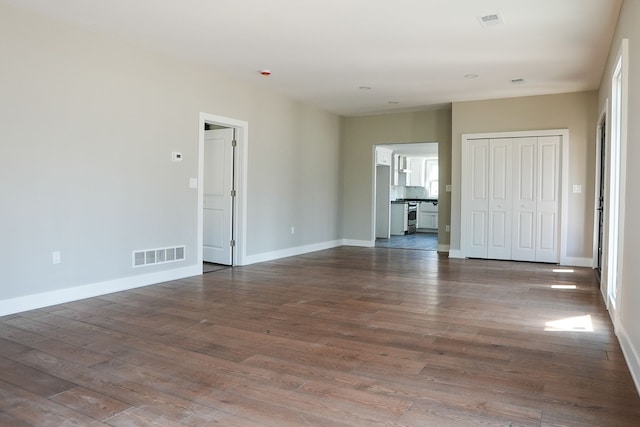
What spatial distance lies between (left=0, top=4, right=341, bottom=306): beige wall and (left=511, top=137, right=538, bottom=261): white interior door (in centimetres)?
430

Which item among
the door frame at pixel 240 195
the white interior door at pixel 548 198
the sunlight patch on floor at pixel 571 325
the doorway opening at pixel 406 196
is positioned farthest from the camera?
the doorway opening at pixel 406 196

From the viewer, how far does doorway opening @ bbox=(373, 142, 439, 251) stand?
10.5 meters

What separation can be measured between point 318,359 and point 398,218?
9416 millimetres

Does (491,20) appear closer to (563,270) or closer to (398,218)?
(563,270)

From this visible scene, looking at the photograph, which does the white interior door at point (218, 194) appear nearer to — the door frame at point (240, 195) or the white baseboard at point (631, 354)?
the door frame at point (240, 195)

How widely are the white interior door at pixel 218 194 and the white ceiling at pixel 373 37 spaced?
109 centimetres

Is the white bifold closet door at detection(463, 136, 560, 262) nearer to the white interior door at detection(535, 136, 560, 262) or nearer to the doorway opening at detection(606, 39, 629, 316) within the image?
the white interior door at detection(535, 136, 560, 262)

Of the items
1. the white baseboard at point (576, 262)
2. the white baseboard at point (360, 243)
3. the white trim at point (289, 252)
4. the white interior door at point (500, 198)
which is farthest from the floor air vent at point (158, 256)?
the white baseboard at point (576, 262)

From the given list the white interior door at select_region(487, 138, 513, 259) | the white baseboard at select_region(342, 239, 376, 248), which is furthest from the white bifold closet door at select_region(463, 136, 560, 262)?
the white baseboard at select_region(342, 239, 376, 248)

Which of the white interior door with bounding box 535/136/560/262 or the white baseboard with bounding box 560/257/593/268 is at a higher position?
the white interior door with bounding box 535/136/560/262

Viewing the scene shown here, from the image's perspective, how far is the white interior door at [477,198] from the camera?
24.9 feet

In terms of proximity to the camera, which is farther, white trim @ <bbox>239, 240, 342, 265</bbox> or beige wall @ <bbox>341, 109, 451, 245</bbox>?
beige wall @ <bbox>341, 109, 451, 245</bbox>

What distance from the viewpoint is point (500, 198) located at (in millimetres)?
7488

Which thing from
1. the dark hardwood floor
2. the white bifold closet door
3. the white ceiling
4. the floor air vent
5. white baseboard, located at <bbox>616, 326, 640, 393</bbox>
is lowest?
the dark hardwood floor
